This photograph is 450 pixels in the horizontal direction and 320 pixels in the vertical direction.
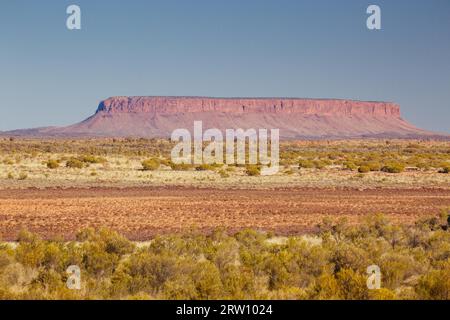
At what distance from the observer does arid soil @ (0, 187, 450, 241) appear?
19688mm

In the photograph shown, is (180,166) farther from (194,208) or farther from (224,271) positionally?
(224,271)

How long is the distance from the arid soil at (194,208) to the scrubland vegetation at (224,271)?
4873mm

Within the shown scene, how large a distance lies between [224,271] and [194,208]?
1372 cm

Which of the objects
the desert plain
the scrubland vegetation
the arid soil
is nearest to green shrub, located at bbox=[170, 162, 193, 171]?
the desert plain

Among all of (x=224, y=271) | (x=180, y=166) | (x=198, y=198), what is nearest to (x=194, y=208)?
(x=198, y=198)

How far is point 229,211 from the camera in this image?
2381 cm

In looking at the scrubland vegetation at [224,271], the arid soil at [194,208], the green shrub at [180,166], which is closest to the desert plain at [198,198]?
the arid soil at [194,208]

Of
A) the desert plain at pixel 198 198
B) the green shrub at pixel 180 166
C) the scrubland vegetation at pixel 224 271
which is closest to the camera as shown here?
the scrubland vegetation at pixel 224 271

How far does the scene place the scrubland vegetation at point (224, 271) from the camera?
868 cm

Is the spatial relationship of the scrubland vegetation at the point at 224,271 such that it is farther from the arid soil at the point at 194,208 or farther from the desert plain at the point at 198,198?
the arid soil at the point at 194,208

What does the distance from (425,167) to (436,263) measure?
41246 millimetres

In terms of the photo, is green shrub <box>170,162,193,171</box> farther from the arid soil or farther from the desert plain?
the arid soil
